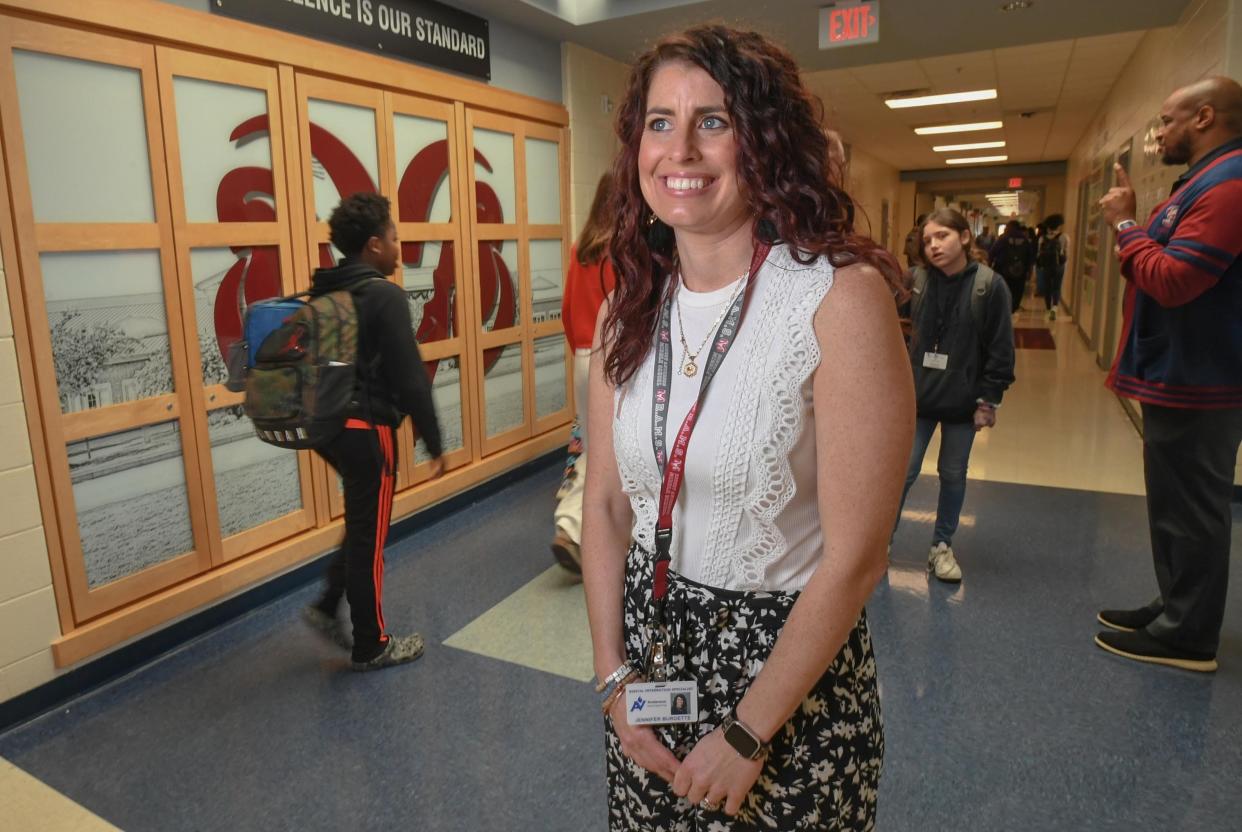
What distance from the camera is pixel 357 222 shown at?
8.39ft

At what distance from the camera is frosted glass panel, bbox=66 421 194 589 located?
266 cm

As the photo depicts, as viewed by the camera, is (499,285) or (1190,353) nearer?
(1190,353)

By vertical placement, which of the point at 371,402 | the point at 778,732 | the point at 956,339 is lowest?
the point at 778,732

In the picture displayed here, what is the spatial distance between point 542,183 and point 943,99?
624 cm

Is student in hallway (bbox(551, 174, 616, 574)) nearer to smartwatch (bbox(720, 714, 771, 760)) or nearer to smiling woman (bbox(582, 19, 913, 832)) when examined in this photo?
smiling woman (bbox(582, 19, 913, 832))

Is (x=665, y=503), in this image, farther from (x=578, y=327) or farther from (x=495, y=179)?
(x=495, y=179)

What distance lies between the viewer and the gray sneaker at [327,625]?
280 cm

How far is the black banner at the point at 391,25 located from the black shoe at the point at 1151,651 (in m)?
3.78

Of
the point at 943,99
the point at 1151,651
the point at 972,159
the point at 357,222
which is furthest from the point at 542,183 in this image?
the point at 972,159

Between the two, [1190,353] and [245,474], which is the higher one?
[1190,353]

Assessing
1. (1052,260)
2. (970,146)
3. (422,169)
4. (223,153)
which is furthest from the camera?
(970,146)

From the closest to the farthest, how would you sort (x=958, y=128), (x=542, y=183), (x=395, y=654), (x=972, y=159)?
(x=395, y=654) < (x=542, y=183) < (x=958, y=128) < (x=972, y=159)

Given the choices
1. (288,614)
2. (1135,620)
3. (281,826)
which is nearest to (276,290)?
(288,614)

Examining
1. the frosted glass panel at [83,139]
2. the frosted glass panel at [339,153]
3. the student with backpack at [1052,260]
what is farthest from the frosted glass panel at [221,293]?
the student with backpack at [1052,260]
